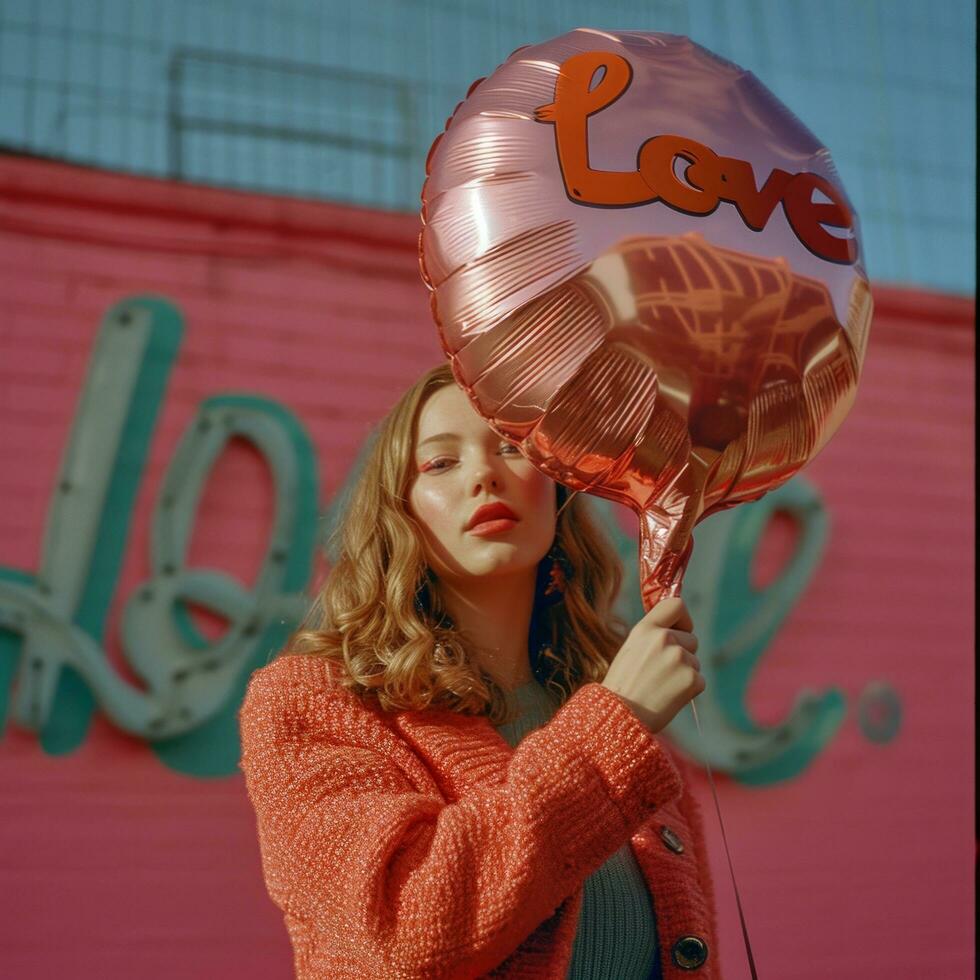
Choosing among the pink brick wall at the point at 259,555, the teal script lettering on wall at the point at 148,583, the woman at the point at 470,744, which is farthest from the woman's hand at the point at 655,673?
the pink brick wall at the point at 259,555

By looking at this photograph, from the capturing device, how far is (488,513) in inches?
56.2

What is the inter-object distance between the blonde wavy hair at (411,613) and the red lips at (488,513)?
2.8 inches

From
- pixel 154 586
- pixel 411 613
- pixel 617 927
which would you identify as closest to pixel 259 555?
pixel 154 586

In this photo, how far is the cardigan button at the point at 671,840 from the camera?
148 cm

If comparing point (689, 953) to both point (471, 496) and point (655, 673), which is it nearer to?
point (655, 673)

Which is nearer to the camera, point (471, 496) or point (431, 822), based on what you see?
point (431, 822)

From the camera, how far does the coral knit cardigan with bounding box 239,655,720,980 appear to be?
3.74 ft

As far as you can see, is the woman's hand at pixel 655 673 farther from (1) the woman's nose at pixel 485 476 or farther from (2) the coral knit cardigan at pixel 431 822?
(1) the woman's nose at pixel 485 476

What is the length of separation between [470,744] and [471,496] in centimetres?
26

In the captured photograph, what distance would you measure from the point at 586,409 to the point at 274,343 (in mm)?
2557

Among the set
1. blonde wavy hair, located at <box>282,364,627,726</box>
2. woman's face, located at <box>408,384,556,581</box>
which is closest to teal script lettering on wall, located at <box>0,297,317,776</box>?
blonde wavy hair, located at <box>282,364,627,726</box>

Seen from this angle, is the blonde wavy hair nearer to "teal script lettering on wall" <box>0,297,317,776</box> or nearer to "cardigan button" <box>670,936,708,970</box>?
"cardigan button" <box>670,936,708,970</box>

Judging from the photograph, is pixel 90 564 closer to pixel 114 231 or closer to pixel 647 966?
pixel 114 231

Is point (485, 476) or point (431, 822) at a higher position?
point (485, 476)
